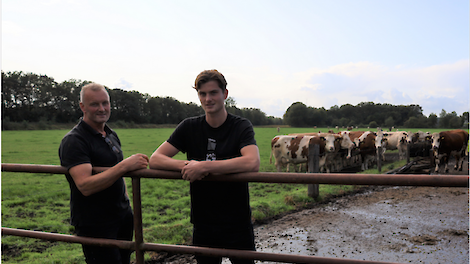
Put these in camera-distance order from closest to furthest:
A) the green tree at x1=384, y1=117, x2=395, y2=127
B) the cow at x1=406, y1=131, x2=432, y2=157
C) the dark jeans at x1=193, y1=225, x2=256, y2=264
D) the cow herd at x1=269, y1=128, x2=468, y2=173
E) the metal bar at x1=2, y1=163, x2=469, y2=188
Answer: the metal bar at x1=2, y1=163, x2=469, y2=188
the dark jeans at x1=193, y1=225, x2=256, y2=264
the cow herd at x1=269, y1=128, x2=468, y2=173
the cow at x1=406, y1=131, x2=432, y2=157
the green tree at x1=384, y1=117, x2=395, y2=127

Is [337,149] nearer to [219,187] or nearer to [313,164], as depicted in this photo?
[313,164]

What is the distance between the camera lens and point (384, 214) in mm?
6145

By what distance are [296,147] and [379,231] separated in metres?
8.02

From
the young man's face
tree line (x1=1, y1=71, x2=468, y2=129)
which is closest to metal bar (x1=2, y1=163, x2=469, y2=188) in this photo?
the young man's face

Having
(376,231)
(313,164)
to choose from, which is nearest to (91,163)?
(376,231)

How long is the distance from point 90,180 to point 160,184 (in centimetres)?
906

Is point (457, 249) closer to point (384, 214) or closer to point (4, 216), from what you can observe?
point (384, 214)

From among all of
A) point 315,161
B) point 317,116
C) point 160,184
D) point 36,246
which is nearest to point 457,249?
point 315,161

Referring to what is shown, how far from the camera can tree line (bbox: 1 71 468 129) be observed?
68.8 meters

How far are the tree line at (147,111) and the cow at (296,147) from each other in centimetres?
6003

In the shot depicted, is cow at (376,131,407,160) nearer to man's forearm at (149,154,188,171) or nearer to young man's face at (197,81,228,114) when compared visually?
young man's face at (197,81,228,114)

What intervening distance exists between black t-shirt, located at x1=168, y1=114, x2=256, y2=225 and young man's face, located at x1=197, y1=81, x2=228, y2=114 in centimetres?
15

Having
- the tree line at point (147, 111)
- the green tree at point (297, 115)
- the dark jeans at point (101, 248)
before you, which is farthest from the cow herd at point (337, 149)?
the green tree at point (297, 115)

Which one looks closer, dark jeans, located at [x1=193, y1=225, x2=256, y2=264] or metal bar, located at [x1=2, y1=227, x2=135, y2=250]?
metal bar, located at [x1=2, y1=227, x2=135, y2=250]
